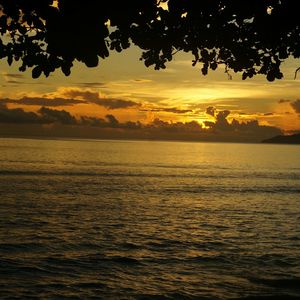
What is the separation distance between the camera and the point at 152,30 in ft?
34.4

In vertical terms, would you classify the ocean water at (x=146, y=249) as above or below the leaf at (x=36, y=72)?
below

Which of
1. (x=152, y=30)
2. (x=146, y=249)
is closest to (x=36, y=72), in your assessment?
(x=152, y=30)

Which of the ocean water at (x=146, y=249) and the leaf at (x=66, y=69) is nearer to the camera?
the leaf at (x=66, y=69)

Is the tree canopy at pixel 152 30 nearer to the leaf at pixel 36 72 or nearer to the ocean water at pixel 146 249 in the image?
the leaf at pixel 36 72

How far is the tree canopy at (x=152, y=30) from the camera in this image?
8.33 m

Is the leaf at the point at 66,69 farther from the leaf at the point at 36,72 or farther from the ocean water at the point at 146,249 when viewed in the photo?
the ocean water at the point at 146,249

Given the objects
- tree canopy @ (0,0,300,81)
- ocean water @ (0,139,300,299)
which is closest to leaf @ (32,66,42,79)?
tree canopy @ (0,0,300,81)

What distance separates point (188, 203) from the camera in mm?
43562

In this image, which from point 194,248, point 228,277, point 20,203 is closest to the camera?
point 228,277

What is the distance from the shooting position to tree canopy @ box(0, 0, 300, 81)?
833cm

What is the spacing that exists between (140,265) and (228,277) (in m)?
3.74

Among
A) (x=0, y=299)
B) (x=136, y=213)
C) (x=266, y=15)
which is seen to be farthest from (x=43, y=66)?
(x=136, y=213)

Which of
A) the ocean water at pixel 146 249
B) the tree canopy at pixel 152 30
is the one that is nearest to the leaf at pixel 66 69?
the tree canopy at pixel 152 30

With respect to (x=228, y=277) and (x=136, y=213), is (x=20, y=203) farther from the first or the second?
(x=228, y=277)
